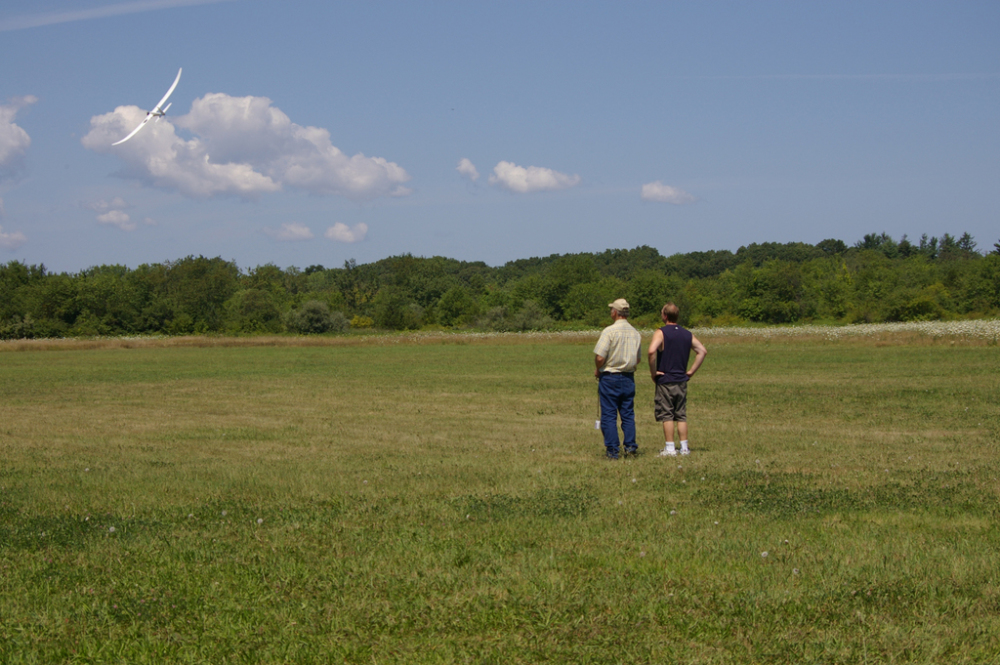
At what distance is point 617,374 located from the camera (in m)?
11.6

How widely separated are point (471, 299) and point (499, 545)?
405 feet

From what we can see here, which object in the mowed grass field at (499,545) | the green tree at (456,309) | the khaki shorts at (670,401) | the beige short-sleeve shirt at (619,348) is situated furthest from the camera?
the green tree at (456,309)

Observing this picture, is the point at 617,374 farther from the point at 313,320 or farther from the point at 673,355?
the point at 313,320

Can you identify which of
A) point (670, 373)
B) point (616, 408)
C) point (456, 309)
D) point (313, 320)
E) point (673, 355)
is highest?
point (456, 309)

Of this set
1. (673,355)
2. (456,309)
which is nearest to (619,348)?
(673,355)

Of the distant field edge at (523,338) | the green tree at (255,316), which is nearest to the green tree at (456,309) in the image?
the green tree at (255,316)

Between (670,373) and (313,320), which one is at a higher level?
(313,320)

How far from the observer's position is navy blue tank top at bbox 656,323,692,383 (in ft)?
38.5

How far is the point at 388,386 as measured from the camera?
91.1 ft

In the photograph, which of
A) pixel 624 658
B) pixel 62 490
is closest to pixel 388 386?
pixel 62 490

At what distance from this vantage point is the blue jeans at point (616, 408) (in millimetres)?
11555

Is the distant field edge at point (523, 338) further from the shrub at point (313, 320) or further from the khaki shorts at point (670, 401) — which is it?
the khaki shorts at point (670, 401)

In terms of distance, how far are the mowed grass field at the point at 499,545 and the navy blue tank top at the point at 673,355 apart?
1.20 meters

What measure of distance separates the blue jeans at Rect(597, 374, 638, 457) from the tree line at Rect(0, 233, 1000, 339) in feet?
310
